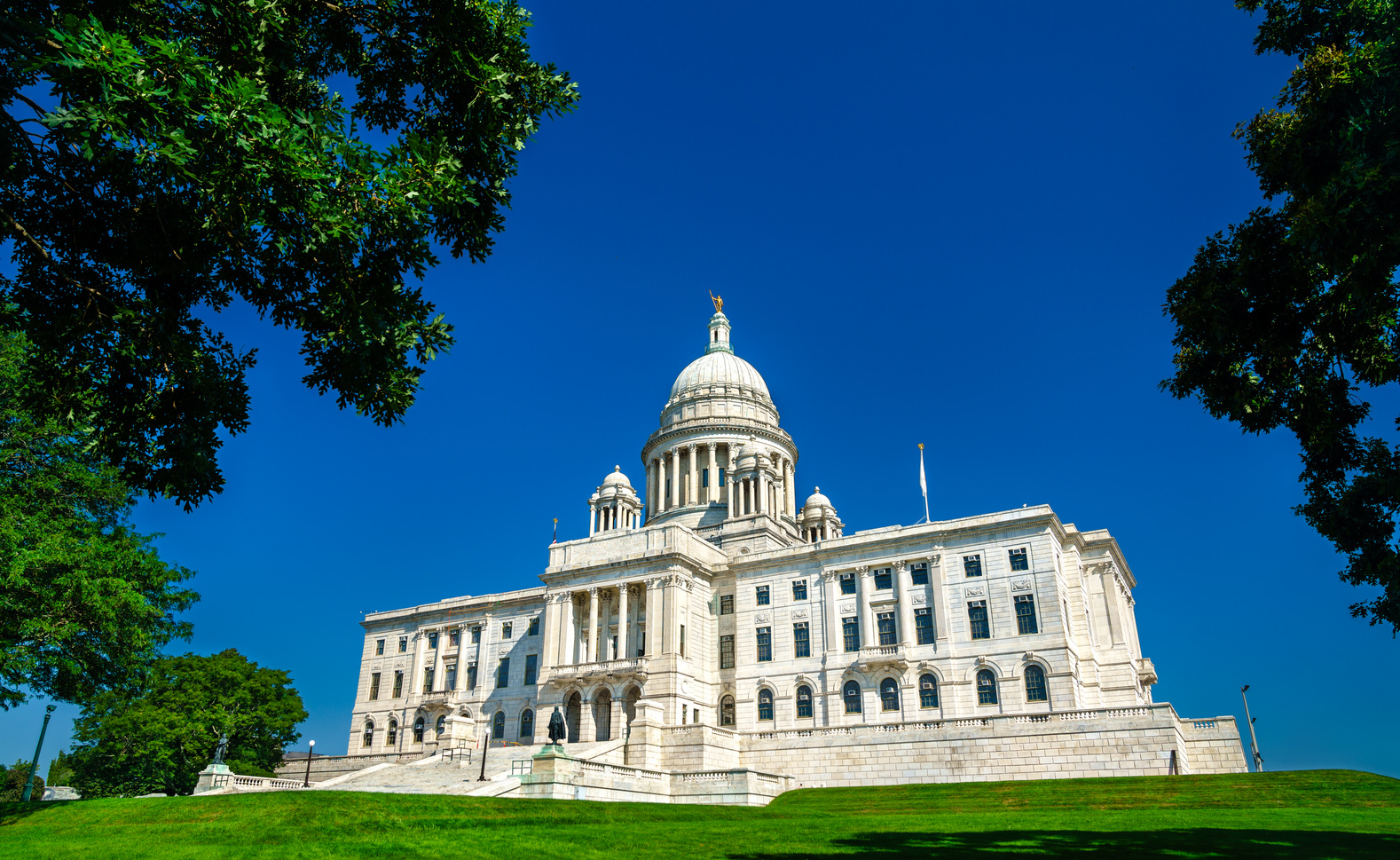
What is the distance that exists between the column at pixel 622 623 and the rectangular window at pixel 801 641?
37.9 ft

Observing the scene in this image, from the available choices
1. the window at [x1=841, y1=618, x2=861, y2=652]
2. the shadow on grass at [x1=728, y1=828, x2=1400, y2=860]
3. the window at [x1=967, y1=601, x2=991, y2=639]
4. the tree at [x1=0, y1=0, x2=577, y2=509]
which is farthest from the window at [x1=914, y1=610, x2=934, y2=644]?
the tree at [x1=0, y1=0, x2=577, y2=509]

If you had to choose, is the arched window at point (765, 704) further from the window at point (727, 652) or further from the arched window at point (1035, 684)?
the arched window at point (1035, 684)

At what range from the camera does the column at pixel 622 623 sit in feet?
207

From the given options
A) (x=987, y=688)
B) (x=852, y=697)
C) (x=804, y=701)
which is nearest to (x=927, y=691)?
(x=987, y=688)

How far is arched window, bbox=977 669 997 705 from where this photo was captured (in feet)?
177

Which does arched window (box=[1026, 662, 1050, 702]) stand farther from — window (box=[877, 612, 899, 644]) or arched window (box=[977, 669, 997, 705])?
window (box=[877, 612, 899, 644])

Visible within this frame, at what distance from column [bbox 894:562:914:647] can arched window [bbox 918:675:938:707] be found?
7.48 ft

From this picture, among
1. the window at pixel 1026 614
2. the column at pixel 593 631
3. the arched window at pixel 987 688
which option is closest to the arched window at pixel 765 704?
the column at pixel 593 631

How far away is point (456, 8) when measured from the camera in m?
15.9

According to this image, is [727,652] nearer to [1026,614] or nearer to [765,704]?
[765,704]

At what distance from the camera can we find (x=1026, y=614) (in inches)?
2128

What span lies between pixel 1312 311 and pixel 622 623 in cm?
5098

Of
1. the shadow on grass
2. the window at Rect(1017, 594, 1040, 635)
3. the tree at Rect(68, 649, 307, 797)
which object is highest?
the window at Rect(1017, 594, 1040, 635)

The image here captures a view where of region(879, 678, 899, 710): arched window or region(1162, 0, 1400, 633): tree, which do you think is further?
region(879, 678, 899, 710): arched window
